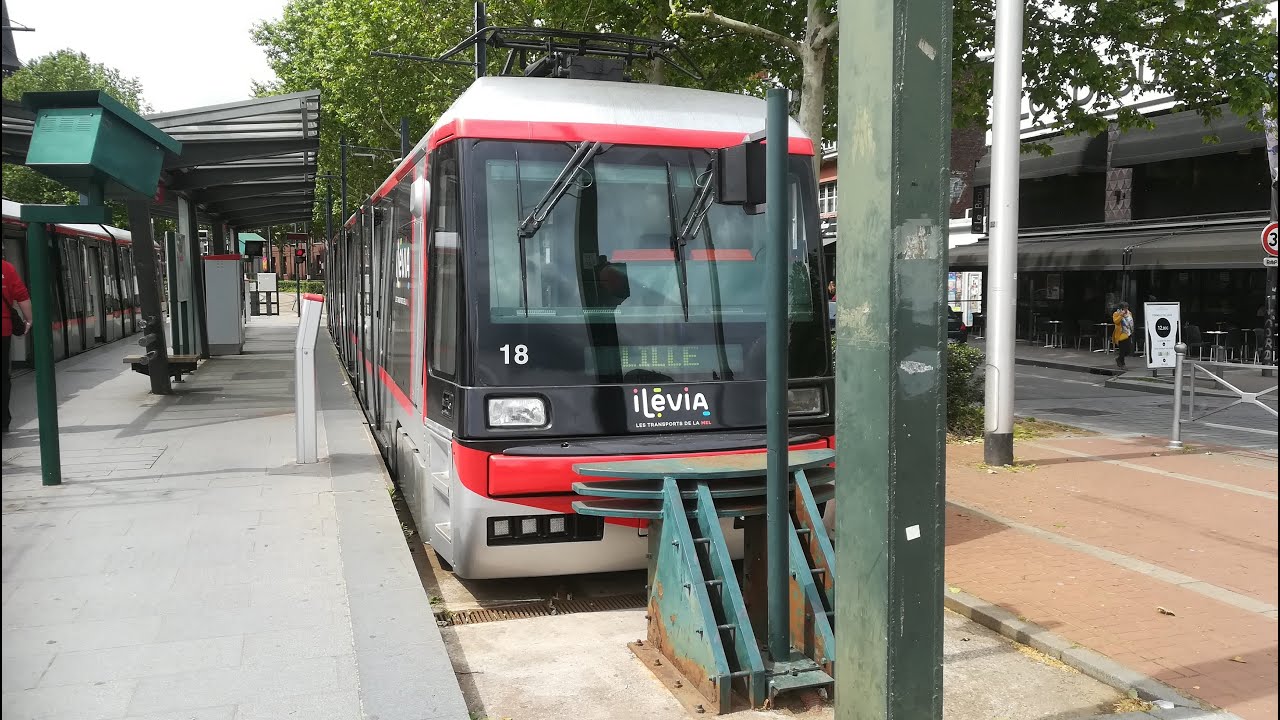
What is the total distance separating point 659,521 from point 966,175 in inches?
1453

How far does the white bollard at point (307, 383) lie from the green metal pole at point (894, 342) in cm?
666

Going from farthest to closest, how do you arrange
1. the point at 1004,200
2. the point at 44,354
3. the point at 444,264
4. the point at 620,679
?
the point at 1004,200 → the point at 44,354 → the point at 444,264 → the point at 620,679

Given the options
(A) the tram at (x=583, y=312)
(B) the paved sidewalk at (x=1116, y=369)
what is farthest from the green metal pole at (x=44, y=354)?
(B) the paved sidewalk at (x=1116, y=369)

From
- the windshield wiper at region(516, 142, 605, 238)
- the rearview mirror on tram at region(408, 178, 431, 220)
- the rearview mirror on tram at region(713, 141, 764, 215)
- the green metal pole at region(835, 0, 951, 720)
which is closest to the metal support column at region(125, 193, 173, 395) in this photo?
the rearview mirror on tram at region(408, 178, 431, 220)

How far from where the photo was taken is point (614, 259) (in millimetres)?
5777

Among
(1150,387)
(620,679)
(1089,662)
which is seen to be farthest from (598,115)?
(1150,387)

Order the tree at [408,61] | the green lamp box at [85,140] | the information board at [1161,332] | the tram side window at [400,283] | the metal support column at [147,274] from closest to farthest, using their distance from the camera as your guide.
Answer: the tram side window at [400,283], the green lamp box at [85,140], the metal support column at [147,274], the information board at [1161,332], the tree at [408,61]

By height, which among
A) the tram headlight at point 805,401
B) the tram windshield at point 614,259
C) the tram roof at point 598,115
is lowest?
the tram headlight at point 805,401

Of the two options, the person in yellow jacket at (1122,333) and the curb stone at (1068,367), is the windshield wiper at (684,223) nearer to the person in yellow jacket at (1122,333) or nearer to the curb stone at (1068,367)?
the curb stone at (1068,367)

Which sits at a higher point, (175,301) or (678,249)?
(678,249)

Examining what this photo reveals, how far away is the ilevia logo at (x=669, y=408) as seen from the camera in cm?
570

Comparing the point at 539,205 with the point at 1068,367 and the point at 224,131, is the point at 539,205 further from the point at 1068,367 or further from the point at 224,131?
the point at 1068,367

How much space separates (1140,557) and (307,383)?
6541mm

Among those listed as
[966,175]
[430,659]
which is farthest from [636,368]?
[966,175]
